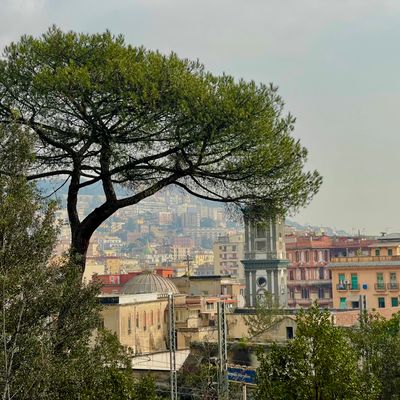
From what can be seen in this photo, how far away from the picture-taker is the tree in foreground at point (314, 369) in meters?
14.6

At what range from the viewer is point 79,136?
18.3 m

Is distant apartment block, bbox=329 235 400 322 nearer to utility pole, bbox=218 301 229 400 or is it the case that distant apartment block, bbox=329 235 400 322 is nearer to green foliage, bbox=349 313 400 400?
green foliage, bbox=349 313 400 400

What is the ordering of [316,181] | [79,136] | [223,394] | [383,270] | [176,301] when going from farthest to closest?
[383,270], [176,301], [316,181], [79,136], [223,394]

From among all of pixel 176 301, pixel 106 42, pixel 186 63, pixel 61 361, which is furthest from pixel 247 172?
pixel 176 301

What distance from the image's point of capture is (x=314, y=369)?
48.3 feet

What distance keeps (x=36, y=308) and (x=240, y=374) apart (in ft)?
40.4

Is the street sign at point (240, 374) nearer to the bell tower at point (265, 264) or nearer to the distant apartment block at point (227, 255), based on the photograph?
the bell tower at point (265, 264)

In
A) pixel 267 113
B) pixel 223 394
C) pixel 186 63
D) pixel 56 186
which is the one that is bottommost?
pixel 223 394

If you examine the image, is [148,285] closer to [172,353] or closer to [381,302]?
[381,302]

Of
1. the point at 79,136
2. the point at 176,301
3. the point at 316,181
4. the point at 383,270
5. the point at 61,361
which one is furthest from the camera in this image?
the point at 383,270

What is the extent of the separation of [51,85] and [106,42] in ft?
6.07

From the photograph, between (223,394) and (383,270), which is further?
(383,270)

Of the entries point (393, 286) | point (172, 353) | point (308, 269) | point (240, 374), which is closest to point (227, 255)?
point (308, 269)

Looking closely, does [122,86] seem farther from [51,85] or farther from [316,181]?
[316,181]
